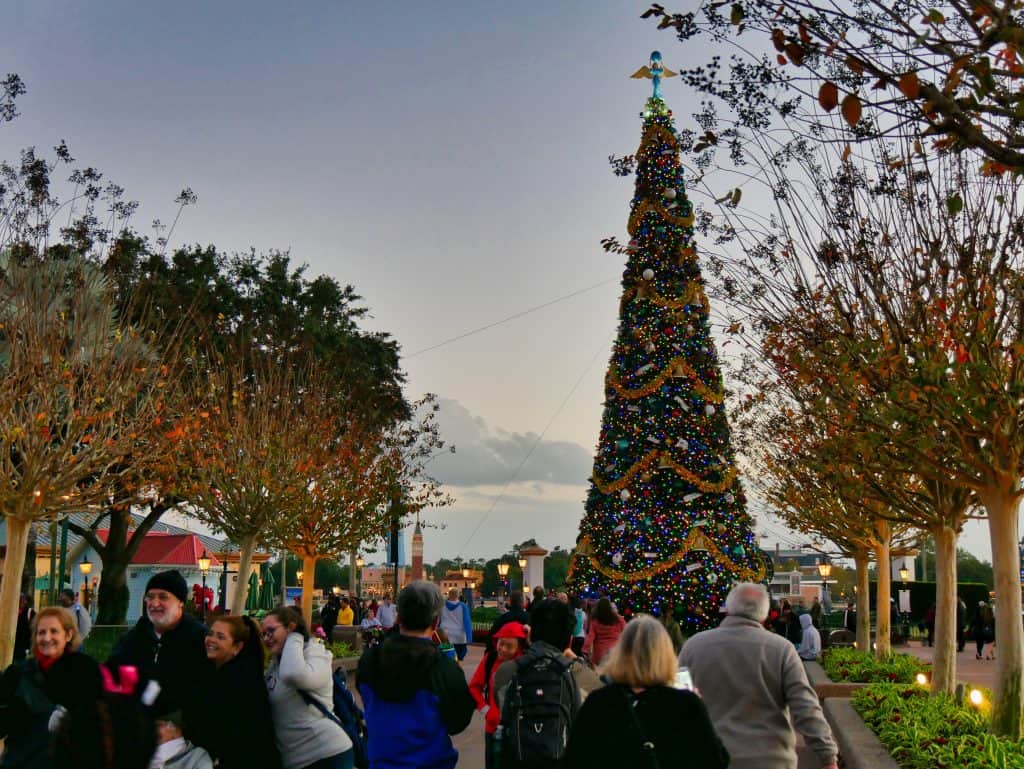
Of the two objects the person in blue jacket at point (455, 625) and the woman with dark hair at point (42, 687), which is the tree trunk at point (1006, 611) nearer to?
the person in blue jacket at point (455, 625)

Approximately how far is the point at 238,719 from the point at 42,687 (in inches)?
39.7

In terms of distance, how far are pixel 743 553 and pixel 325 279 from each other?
15037 mm

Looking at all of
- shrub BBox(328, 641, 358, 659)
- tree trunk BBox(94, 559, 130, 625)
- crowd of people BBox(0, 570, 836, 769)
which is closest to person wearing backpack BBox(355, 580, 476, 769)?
crowd of people BBox(0, 570, 836, 769)

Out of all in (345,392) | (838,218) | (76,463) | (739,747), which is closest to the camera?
(739,747)

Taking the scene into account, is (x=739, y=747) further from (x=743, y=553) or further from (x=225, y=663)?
(x=743, y=553)

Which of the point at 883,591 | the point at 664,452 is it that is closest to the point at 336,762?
the point at 883,591

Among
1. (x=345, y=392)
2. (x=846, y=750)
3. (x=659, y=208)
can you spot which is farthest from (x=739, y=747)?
(x=345, y=392)

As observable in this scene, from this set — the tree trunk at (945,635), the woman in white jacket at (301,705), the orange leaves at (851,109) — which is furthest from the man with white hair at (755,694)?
the tree trunk at (945,635)

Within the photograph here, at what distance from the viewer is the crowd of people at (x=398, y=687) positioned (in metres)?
5.84

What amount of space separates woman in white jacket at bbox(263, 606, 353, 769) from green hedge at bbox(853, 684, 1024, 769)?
15.8 feet

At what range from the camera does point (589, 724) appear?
5016 mm

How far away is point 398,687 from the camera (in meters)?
6.22

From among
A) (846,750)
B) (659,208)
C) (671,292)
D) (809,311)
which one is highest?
(659,208)

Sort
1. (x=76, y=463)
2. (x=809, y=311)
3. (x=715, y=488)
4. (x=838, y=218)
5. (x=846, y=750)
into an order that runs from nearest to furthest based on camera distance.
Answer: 1. (x=846, y=750)
2. (x=838, y=218)
3. (x=809, y=311)
4. (x=76, y=463)
5. (x=715, y=488)
